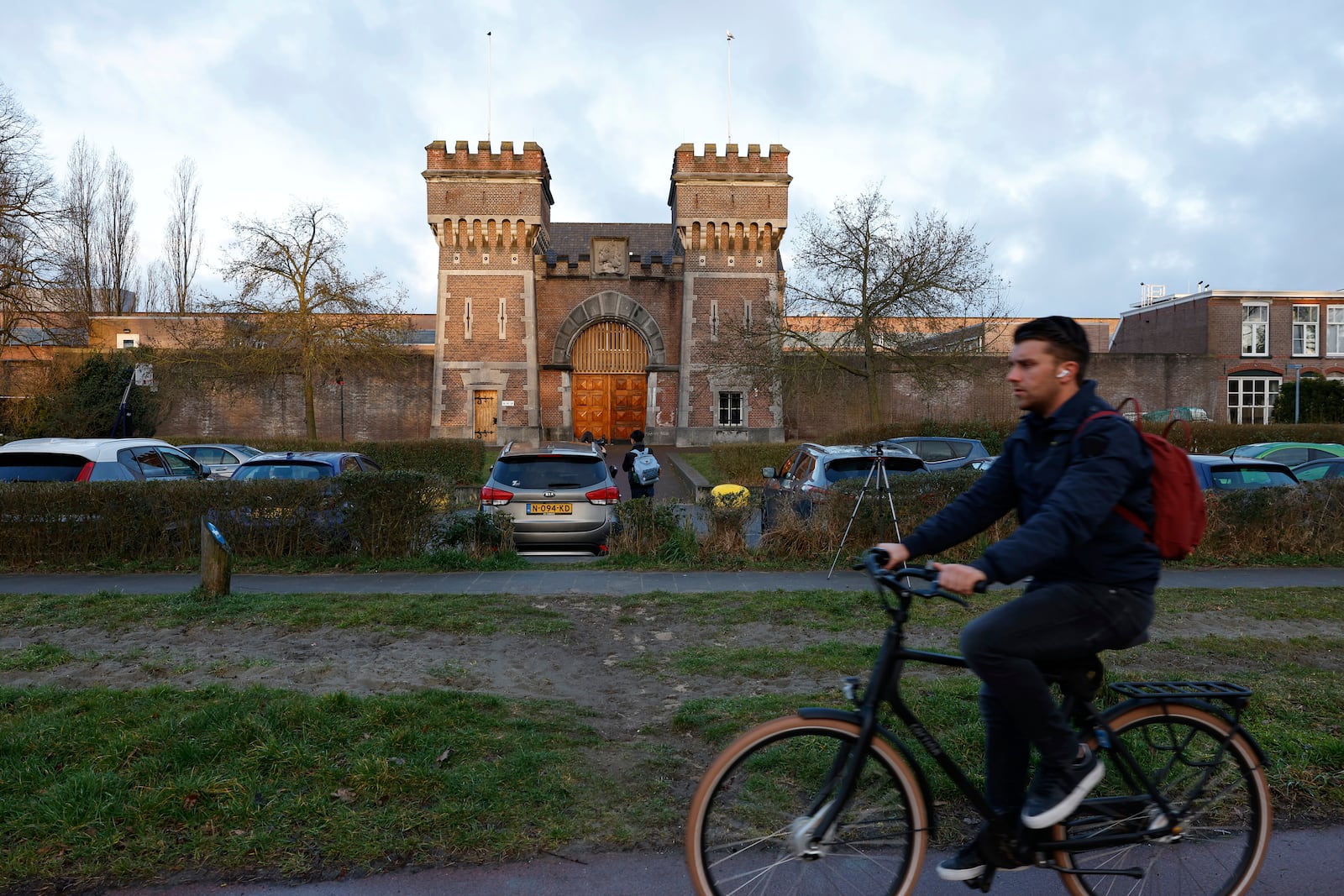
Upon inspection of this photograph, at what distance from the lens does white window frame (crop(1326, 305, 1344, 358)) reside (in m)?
45.1

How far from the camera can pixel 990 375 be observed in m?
41.7

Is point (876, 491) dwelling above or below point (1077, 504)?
below

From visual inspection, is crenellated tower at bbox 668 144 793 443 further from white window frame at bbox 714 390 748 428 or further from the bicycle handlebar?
the bicycle handlebar

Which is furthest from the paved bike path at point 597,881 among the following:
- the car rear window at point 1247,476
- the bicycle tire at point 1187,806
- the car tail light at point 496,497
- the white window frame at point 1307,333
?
the white window frame at point 1307,333

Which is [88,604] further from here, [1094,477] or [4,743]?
[1094,477]

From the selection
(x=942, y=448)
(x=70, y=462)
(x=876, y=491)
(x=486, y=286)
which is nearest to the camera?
(x=876, y=491)

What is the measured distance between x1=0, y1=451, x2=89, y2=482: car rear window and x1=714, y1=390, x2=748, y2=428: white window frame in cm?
3147

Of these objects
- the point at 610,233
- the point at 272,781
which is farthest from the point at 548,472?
the point at 610,233

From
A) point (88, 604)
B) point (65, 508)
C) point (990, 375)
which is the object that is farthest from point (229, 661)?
point (990, 375)

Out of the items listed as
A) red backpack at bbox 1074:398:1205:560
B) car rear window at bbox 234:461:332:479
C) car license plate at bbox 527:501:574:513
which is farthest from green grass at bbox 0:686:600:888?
car rear window at bbox 234:461:332:479

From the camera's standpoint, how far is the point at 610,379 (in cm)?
4319

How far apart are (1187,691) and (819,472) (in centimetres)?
980

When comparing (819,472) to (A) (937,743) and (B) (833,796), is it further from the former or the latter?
(B) (833,796)

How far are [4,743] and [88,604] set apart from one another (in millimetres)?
4577
